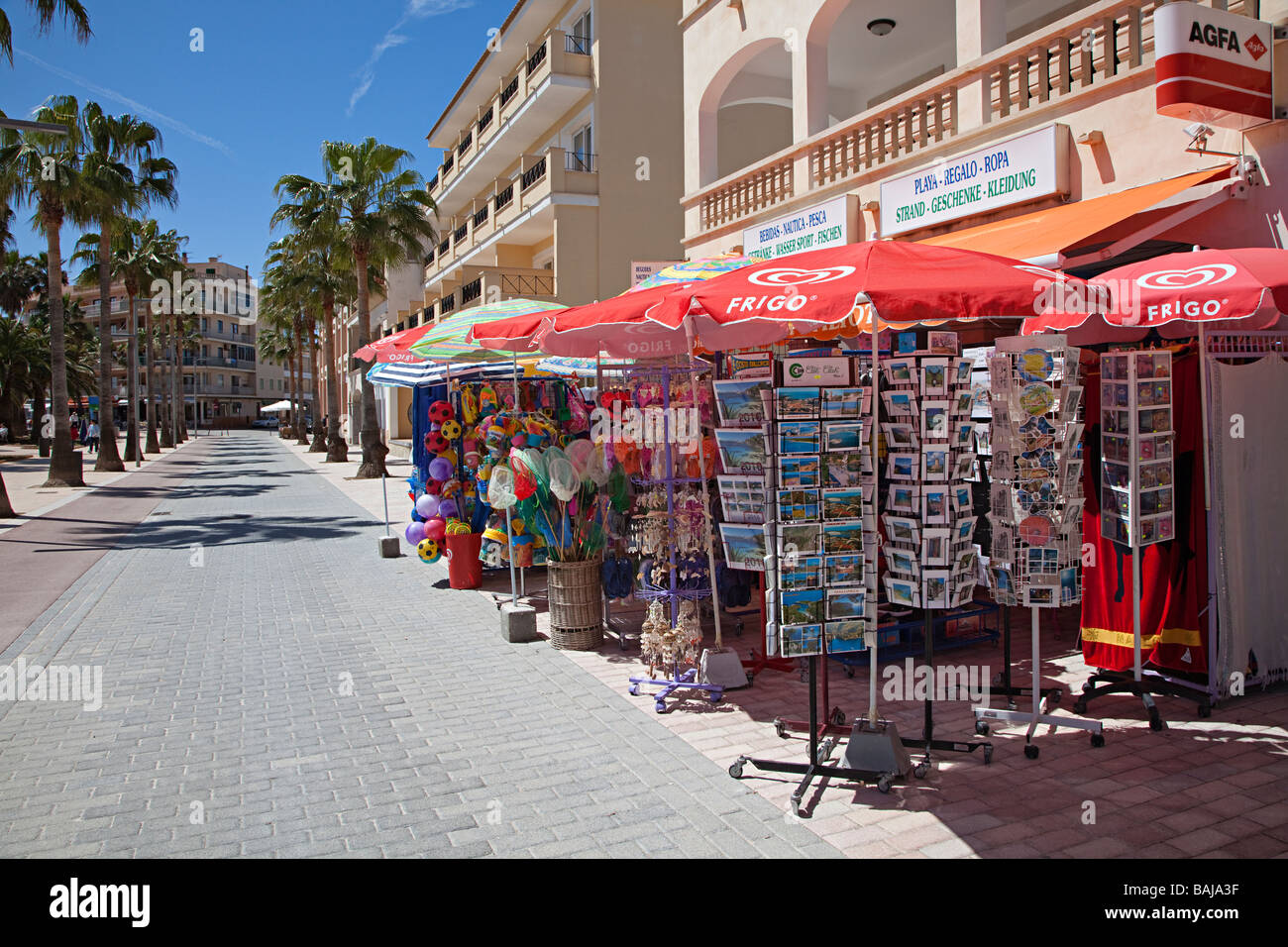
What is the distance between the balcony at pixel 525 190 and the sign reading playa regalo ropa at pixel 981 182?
14.4 metres

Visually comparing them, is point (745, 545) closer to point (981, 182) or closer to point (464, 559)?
point (464, 559)

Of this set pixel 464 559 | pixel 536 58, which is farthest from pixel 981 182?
pixel 536 58

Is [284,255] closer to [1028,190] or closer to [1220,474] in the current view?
[1028,190]

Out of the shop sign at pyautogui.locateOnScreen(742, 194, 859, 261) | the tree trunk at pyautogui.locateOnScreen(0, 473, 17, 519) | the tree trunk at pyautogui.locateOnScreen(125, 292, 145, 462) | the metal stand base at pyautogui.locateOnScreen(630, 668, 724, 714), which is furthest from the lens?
the tree trunk at pyautogui.locateOnScreen(125, 292, 145, 462)

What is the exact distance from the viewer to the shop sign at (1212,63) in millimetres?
6344

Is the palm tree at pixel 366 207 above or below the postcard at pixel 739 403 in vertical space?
above

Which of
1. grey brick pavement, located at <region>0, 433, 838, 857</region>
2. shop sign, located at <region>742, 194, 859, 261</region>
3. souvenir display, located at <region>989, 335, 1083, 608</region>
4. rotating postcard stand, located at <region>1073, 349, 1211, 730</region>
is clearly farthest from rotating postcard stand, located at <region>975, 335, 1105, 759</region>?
shop sign, located at <region>742, 194, 859, 261</region>

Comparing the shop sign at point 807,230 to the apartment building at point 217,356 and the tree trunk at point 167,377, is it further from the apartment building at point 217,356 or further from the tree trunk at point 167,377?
the apartment building at point 217,356

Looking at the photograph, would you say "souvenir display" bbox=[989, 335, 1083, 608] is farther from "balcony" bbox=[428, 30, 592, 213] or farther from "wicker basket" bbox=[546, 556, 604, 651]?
"balcony" bbox=[428, 30, 592, 213]

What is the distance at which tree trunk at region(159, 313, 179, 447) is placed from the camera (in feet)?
184

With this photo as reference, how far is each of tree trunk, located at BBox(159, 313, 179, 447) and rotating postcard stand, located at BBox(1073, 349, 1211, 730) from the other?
5644 centimetres

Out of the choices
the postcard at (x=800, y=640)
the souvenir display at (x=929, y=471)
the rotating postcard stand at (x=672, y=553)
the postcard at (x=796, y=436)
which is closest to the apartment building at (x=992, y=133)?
the souvenir display at (x=929, y=471)
